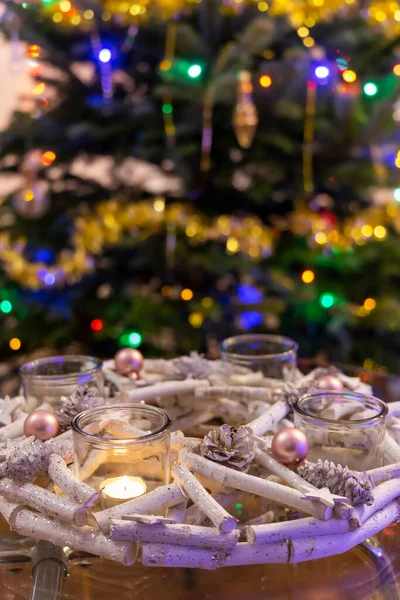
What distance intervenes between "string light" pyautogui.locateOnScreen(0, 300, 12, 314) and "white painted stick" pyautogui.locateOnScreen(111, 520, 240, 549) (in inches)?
61.8

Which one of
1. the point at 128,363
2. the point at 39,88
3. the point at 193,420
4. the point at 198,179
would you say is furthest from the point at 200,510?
the point at 39,88

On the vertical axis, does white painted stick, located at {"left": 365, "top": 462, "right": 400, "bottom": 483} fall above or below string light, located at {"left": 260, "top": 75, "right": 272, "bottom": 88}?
below

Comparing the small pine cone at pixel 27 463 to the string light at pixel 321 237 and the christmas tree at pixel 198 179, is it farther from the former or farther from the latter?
the string light at pixel 321 237

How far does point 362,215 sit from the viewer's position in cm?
203

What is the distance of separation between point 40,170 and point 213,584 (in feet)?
5.40

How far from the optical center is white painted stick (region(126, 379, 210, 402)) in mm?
693

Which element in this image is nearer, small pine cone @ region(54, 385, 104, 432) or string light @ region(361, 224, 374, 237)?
small pine cone @ region(54, 385, 104, 432)

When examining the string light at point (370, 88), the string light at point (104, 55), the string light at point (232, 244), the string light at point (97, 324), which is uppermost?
the string light at point (104, 55)

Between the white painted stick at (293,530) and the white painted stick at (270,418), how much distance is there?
5.3 inches

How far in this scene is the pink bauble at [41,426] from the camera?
587mm

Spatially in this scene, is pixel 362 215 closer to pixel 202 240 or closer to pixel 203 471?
pixel 202 240

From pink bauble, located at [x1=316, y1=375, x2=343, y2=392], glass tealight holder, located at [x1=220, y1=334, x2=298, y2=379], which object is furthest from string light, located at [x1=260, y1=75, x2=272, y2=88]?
pink bauble, located at [x1=316, y1=375, x2=343, y2=392]

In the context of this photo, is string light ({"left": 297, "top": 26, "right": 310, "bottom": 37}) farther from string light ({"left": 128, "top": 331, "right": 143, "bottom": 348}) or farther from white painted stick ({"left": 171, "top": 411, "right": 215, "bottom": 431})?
white painted stick ({"left": 171, "top": 411, "right": 215, "bottom": 431})

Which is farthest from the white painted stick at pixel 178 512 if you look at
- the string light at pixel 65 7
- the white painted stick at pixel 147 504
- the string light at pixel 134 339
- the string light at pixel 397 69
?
the string light at pixel 397 69
